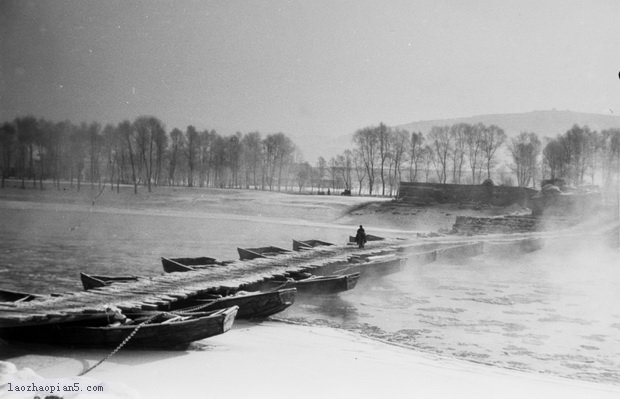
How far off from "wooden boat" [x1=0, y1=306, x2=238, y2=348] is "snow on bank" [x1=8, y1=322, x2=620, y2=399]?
0.55 ft

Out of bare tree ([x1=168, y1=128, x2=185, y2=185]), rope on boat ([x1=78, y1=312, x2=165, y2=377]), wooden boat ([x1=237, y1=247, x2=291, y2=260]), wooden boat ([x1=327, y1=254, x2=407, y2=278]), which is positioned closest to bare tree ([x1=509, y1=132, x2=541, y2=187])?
bare tree ([x1=168, y1=128, x2=185, y2=185])

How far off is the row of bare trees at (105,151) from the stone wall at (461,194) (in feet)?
34.0

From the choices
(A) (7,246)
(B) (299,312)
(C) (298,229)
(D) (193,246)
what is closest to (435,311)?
(B) (299,312)

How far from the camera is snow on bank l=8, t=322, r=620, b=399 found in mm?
5258

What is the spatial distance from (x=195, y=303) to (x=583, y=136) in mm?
39464

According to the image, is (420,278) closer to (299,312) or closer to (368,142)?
(299,312)

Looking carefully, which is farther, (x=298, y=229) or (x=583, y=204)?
(x=583, y=204)

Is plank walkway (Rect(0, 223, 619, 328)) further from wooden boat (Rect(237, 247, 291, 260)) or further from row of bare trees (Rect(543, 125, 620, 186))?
row of bare trees (Rect(543, 125, 620, 186))

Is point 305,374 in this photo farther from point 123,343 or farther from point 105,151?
point 105,151

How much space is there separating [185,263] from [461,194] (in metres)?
22.2

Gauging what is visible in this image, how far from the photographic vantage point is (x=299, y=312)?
Answer: 1002cm

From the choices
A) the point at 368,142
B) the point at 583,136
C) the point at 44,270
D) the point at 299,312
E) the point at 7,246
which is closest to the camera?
the point at 299,312

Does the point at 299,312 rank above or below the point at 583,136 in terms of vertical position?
below

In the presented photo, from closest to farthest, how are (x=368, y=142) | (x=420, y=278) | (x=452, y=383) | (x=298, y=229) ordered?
(x=452, y=383), (x=420, y=278), (x=298, y=229), (x=368, y=142)
